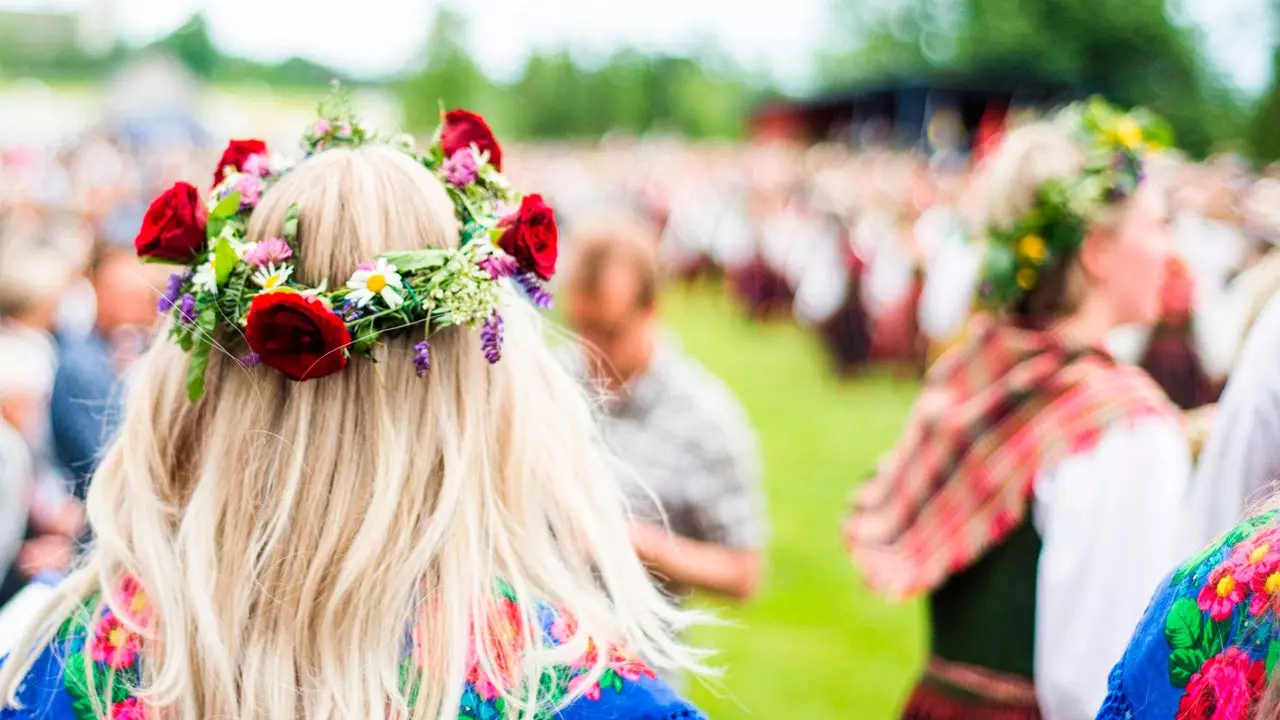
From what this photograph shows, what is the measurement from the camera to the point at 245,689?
52.9 inches

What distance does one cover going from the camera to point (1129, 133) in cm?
278

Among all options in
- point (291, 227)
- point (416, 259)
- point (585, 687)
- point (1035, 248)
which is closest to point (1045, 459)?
point (1035, 248)

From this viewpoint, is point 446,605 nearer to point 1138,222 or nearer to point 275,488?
point 275,488

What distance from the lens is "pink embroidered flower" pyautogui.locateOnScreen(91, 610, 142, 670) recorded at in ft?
4.57

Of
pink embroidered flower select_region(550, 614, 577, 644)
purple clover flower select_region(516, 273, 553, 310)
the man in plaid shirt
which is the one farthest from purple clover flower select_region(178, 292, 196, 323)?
the man in plaid shirt

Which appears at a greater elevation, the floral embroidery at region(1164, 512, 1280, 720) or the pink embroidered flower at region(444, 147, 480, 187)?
the pink embroidered flower at region(444, 147, 480, 187)

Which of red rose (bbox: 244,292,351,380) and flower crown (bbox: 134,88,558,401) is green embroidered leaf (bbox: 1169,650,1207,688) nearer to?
flower crown (bbox: 134,88,558,401)

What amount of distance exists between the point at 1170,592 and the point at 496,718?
2.74 feet

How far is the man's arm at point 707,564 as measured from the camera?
3.11 metres

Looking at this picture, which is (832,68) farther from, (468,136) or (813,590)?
(468,136)

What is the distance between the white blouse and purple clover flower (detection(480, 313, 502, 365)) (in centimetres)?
157

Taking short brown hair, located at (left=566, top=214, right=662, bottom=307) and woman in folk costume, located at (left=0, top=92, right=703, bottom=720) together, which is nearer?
woman in folk costume, located at (left=0, top=92, right=703, bottom=720)

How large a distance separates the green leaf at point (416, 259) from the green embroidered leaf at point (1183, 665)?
1.03 m

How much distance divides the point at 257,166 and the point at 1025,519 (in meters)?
1.92
